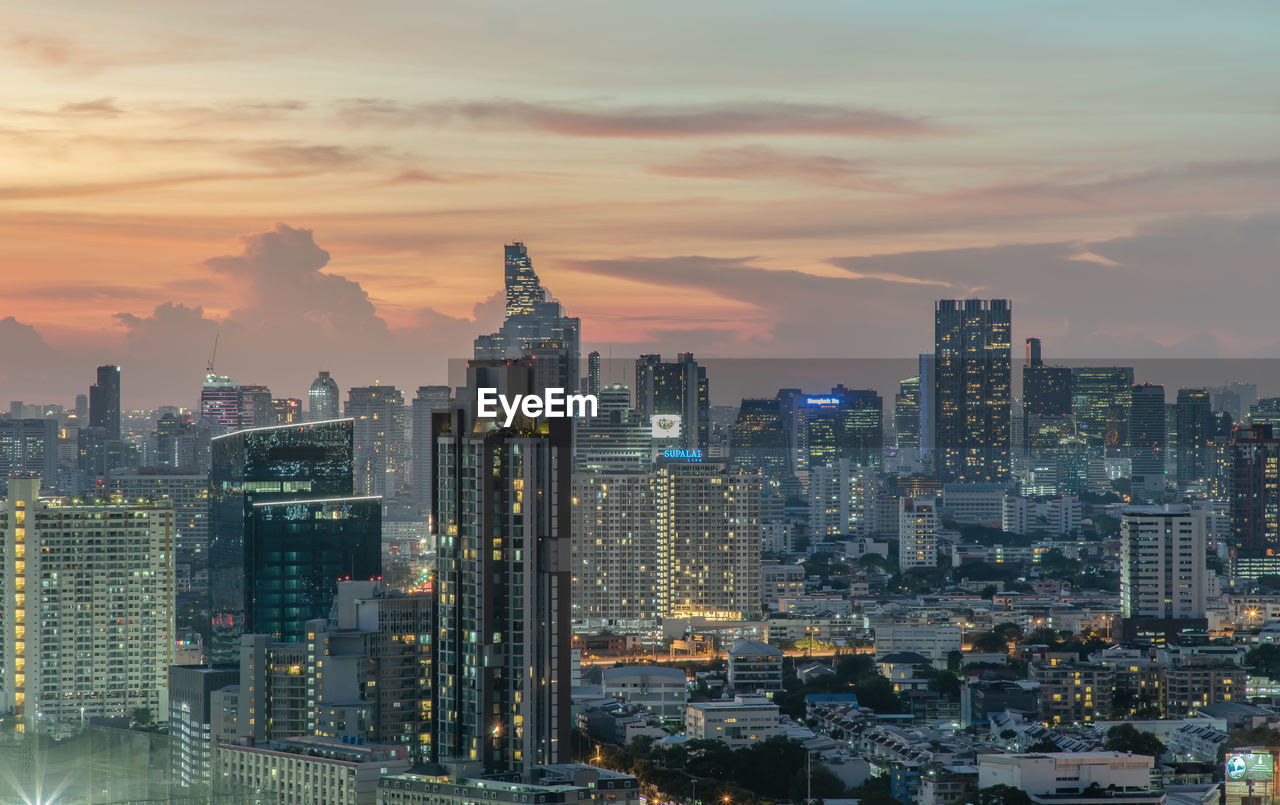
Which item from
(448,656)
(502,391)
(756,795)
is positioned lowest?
(756,795)

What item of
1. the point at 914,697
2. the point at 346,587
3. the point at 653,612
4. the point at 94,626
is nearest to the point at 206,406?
the point at 653,612

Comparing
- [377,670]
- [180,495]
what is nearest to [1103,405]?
[180,495]

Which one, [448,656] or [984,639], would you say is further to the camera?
[984,639]

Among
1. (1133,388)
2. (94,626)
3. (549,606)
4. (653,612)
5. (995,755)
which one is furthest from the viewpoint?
(1133,388)

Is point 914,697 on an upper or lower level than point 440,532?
lower

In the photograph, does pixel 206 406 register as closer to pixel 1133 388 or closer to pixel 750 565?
pixel 750 565

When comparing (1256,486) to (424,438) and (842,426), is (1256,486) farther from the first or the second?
(424,438)
